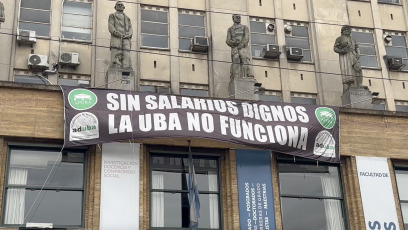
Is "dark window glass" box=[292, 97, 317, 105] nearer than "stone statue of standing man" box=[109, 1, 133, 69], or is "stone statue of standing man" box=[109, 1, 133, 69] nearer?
"stone statue of standing man" box=[109, 1, 133, 69]

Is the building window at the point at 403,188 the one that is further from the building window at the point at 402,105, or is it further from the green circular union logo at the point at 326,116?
the building window at the point at 402,105

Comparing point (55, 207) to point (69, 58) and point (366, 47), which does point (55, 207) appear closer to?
point (69, 58)

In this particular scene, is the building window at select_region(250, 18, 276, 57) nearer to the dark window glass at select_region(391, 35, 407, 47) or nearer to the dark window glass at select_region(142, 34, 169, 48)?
the dark window glass at select_region(142, 34, 169, 48)

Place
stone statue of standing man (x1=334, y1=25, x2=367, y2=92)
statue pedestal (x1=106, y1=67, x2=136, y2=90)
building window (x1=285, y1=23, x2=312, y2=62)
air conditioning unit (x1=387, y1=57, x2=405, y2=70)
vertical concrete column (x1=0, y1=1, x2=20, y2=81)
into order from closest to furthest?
1. statue pedestal (x1=106, y1=67, x2=136, y2=90)
2. vertical concrete column (x1=0, y1=1, x2=20, y2=81)
3. stone statue of standing man (x1=334, y1=25, x2=367, y2=92)
4. building window (x1=285, y1=23, x2=312, y2=62)
5. air conditioning unit (x1=387, y1=57, x2=405, y2=70)

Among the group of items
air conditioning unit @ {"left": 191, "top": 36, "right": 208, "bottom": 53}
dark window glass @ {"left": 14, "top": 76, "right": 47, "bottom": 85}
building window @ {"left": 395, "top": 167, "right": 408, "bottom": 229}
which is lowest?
building window @ {"left": 395, "top": 167, "right": 408, "bottom": 229}

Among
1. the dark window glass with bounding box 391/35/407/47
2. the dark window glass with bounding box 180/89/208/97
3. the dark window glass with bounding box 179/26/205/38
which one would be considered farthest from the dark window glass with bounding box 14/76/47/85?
the dark window glass with bounding box 391/35/407/47

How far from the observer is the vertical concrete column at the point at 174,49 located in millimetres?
26547

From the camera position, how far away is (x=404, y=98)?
95.9 ft

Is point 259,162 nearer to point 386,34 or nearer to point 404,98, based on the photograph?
point 404,98

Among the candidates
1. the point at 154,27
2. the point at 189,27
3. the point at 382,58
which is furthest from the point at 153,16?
the point at 382,58

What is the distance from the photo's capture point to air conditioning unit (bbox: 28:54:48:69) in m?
25.1

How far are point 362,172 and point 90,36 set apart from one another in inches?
479

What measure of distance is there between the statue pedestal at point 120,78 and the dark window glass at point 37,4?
16.8ft

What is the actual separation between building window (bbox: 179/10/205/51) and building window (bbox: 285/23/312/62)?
3.97 m
